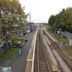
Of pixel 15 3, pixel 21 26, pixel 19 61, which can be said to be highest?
pixel 15 3

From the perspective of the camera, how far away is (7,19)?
149 ft

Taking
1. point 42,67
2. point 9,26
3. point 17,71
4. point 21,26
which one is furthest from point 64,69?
point 21,26

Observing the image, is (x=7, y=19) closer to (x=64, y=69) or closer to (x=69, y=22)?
(x=64, y=69)

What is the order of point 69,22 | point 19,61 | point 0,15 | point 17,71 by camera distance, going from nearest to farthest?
point 17,71, point 19,61, point 0,15, point 69,22

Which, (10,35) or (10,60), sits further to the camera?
(10,35)

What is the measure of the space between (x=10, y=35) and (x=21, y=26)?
328 cm

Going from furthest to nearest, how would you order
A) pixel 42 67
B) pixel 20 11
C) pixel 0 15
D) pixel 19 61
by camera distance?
pixel 20 11
pixel 0 15
pixel 19 61
pixel 42 67

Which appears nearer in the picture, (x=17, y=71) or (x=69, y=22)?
(x=17, y=71)

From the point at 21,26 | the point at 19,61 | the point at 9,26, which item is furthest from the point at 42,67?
the point at 21,26

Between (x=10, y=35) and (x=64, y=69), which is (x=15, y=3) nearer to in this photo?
(x=10, y=35)

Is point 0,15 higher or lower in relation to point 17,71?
higher

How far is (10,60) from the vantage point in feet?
120

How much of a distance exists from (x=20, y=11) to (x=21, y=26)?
9.90 feet

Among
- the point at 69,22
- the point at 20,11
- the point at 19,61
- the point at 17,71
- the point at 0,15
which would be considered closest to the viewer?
the point at 17,71
